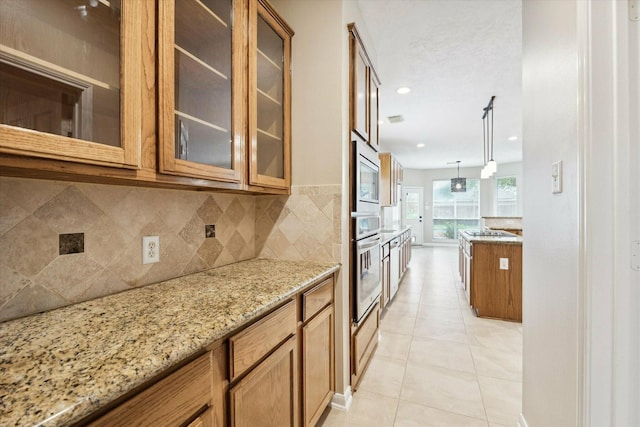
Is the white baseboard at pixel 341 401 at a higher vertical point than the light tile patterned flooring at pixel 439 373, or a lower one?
higher

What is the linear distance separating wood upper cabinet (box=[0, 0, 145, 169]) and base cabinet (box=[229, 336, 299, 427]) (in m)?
0.84

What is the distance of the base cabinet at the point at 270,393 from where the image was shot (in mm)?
945

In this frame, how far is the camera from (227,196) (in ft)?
5.71

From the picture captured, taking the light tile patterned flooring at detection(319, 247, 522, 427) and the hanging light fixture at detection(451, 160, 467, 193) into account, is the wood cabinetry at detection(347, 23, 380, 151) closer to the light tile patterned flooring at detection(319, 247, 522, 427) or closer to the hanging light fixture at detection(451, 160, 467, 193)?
the light tile patterned flooring at detection(319, 247, 522, 427)

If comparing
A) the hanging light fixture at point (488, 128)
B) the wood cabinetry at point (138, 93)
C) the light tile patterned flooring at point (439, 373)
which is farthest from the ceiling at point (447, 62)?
the light tile patterned flooring at point (439, 373)

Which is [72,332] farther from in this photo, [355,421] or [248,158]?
[355,421]

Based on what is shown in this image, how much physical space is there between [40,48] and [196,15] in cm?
60

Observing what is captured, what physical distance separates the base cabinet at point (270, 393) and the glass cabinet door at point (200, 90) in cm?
79

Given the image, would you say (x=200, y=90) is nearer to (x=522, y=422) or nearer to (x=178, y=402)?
(x=178, y=402)

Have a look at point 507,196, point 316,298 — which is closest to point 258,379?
point 316,298

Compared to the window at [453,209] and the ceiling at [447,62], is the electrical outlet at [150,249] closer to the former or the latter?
the ceiling at [447,62]

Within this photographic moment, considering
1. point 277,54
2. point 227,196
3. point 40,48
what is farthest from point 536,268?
point 40,48

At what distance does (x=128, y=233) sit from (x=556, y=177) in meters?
1.77

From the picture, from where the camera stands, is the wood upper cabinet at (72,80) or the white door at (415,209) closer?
the wood upper cabinet at (72,80)
